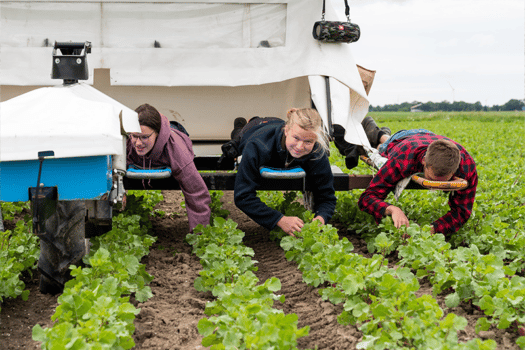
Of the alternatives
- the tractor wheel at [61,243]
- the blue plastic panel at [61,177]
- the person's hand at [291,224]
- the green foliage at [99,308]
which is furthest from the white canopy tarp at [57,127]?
the person's hand at [291,224]

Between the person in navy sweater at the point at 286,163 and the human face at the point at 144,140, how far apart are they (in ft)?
2.42

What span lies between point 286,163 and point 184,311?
1613mm

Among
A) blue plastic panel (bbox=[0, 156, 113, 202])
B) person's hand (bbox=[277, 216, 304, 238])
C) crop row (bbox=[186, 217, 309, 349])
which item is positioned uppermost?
blue plastic panel (bbox=[0, 156, 113, 202])

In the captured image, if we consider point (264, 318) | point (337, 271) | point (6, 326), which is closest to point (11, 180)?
point (6, 326)

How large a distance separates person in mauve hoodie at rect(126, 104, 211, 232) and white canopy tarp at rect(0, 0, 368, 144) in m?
1.29

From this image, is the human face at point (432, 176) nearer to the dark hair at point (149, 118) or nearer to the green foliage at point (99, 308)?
the dark hair at point (149, 118)

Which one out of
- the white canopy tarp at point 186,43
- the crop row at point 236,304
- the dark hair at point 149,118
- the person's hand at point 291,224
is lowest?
the crop row at point 236,304

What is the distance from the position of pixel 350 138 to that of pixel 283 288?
2.02 m

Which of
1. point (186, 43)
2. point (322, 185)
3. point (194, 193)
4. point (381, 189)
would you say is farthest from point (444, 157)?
point (186, 43)

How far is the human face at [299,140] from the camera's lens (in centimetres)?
400

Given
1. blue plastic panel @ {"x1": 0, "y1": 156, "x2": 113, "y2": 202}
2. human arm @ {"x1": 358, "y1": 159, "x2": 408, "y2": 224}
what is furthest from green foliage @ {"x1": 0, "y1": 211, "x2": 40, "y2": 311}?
human arm @ {"x1": 358, "y1": 159, "x2": 408, "y2": 224}

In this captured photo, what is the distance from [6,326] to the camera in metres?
3.03

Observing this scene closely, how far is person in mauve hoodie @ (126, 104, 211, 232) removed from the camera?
4.18 meters

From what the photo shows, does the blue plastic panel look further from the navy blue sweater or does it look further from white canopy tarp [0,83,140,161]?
the navy blue sweater
